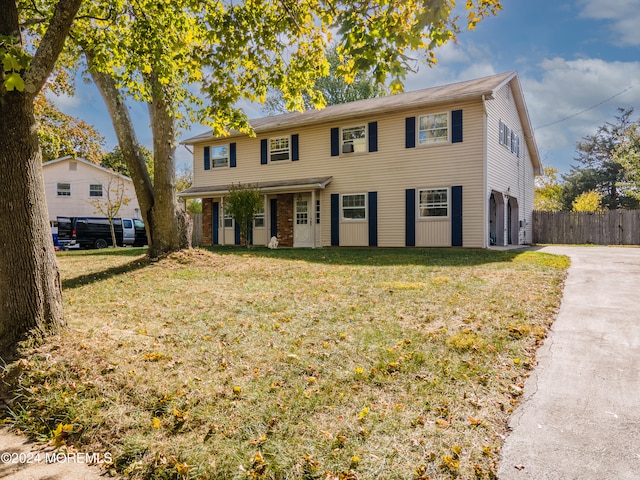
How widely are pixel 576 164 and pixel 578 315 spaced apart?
41.4 meters

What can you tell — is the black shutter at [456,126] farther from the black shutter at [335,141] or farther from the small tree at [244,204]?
the small tree at [244,204]

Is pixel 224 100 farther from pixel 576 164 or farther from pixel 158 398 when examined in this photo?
pixel 576 164

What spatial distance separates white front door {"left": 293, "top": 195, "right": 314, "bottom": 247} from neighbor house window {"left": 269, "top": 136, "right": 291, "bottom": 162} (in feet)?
6.89

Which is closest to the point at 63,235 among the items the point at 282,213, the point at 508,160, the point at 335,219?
the point at 282,213

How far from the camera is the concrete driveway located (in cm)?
214

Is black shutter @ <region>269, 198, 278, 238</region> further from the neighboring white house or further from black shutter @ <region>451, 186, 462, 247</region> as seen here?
the neighboring white house

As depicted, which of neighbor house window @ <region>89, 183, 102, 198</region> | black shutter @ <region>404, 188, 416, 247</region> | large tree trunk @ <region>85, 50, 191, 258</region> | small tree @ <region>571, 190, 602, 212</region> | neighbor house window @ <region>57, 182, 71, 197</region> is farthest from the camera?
small tree @ <region>571, 190, 602, 212</region>

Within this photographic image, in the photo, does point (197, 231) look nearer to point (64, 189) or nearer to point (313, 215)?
point (313, 215)

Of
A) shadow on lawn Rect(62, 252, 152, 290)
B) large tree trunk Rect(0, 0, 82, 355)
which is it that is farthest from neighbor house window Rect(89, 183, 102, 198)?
large tree trunk Rect(0, 0, 82, 355)

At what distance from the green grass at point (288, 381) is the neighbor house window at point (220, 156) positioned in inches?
569

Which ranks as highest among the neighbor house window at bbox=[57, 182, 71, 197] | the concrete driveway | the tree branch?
the neighbor house window at bbox=[57, 182, 71, 197]

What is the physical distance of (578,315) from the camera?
4.96 metres

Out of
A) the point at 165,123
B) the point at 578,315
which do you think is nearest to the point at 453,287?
the point at 578,315

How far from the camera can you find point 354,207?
16156mm
